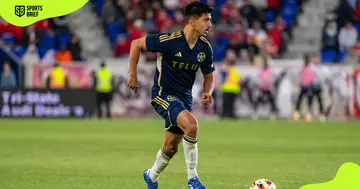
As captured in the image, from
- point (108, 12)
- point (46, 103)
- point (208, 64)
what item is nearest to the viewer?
point (208, 64)

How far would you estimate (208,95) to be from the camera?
34.0 feet

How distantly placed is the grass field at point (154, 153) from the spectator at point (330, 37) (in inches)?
209

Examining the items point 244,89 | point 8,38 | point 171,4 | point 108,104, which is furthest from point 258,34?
point 8,38

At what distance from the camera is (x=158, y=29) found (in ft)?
104

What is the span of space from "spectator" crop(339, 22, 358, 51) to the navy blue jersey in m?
21.2

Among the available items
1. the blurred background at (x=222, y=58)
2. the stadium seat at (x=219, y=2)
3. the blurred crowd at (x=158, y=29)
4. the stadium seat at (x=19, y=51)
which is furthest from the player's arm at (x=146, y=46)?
the stadium seat at (x=219, y=2)

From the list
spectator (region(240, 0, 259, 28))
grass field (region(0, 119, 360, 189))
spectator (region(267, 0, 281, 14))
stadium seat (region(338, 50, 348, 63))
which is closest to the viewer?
grass field (region(0, 119, 360, 189))

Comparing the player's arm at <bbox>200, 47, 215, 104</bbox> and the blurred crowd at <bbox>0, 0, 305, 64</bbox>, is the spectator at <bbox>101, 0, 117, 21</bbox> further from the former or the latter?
the player's arm at <bbox>200, 47, 215, 104</bbox>

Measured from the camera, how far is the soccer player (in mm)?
10188

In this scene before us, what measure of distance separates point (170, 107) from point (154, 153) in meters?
6.19

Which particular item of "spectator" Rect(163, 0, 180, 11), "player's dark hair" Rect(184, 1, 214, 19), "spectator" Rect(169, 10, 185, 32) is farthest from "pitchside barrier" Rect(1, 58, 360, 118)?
"player's dark hair" Rect(184, 1, 214, 19)

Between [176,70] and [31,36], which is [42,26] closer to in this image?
[31,36]

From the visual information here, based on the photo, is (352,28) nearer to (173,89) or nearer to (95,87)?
(95,87)

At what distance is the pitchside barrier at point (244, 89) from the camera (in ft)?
94.8
